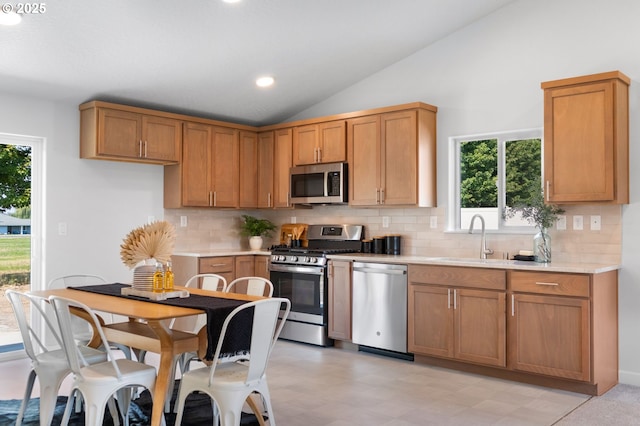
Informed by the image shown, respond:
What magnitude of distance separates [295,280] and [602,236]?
9.05ft

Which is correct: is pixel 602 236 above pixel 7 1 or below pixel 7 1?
below

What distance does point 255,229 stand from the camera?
6691 mm

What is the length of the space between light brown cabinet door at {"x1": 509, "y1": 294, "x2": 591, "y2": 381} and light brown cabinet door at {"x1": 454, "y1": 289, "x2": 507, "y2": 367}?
8 cm

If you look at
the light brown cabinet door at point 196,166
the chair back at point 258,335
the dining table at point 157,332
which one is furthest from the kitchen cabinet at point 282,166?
the chair back at point 258,335

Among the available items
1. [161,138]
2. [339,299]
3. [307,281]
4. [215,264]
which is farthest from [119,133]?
[339,299]

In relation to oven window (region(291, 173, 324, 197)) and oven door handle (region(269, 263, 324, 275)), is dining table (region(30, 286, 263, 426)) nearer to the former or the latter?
oven door handle (region(269, 263, 324, 275))

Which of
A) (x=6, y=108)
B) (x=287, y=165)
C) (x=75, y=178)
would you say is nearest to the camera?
(x=6, y=108)

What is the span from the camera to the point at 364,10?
4684 mm

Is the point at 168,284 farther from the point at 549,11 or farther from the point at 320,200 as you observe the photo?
the point at 549,11

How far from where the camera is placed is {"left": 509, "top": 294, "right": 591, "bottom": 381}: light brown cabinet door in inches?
161

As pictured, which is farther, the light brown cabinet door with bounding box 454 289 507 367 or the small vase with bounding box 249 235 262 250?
the small vase with bounding box 249 235 262 250

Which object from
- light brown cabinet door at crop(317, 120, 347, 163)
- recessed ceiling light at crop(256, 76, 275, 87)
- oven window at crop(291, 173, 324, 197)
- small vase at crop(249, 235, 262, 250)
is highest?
recessed ceiling light at crop(256, 76, 275, 87)

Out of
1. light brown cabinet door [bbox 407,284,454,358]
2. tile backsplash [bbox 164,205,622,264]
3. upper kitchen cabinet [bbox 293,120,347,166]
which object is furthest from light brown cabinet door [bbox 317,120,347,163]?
light brown cabinet door [bbox 407,284,454,358]

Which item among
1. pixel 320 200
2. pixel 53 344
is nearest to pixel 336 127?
pixel 320 200
